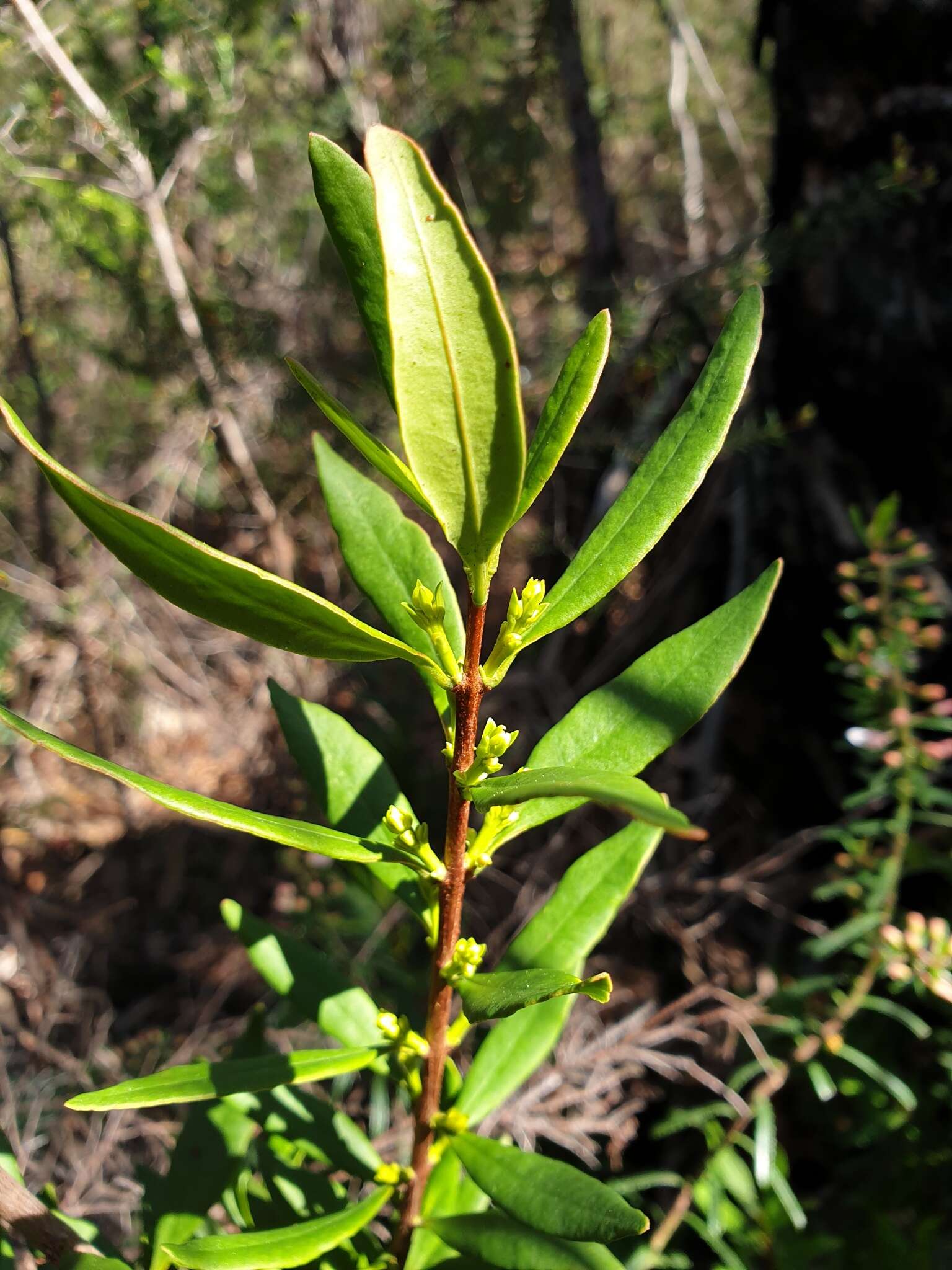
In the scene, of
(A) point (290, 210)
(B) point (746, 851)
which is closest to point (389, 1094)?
(B) point (746, 851)

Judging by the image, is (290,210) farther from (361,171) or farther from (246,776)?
(361,171)

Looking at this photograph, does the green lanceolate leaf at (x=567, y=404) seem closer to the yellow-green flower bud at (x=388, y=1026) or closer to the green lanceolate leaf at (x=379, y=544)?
the green lanceolate leaf at (x=379, y=544)

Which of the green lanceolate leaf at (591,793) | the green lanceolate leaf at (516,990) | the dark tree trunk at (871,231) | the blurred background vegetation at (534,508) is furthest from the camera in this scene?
the dark tree trunk at (871,231)

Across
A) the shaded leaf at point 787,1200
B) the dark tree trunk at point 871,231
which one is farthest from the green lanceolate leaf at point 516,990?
the dark tree trunk at point 871,231

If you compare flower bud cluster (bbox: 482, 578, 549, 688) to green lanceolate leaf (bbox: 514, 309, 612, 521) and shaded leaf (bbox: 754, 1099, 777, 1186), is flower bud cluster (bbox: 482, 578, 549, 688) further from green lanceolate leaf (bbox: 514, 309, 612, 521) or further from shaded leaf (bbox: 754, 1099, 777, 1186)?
shaded leaf (bbox: 754, 1099, 777, 1186)

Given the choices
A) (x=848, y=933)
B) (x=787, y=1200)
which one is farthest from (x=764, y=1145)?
(x=848, y=933)

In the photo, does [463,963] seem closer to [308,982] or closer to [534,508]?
[308,982]

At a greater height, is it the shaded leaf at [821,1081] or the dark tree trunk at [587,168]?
the dark tree trunk at [587,168]
